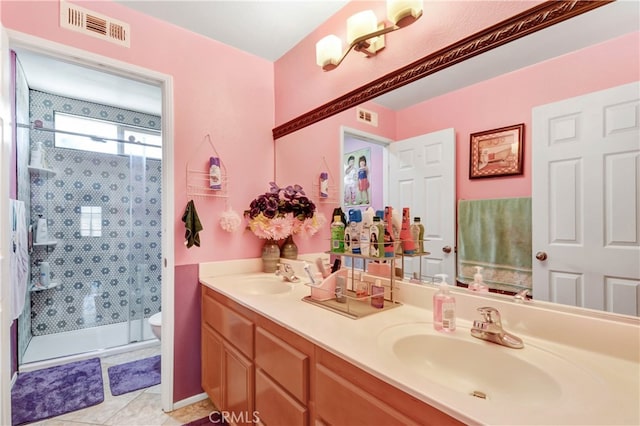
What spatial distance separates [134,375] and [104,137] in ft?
7.57

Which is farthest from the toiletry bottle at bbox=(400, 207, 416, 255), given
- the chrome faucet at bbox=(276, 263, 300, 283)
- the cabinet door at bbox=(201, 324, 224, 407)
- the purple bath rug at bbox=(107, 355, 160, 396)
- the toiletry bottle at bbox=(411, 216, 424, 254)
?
the purple bath rug at bbox=(107, 355, 160, 396)

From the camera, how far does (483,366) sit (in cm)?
87

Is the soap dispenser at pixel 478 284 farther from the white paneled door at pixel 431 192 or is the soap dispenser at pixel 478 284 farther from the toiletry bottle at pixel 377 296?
the toiletry bottle at pixel 377 296

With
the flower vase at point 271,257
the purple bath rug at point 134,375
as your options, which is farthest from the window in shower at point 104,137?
the purple bath rug at point 134,375

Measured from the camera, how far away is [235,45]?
82.0 inches

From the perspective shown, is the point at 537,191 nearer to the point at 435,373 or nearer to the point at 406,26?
the point at 435,373

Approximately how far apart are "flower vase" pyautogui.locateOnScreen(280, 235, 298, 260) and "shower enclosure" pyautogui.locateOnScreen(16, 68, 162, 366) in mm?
1938

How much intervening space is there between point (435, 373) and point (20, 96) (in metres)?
3.40

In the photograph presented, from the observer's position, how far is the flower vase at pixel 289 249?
2074 mm

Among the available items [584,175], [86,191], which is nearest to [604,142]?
[584,175]

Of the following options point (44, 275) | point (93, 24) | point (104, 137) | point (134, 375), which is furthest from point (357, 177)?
point (44, 275)

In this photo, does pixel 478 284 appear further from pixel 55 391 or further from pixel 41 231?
pixel 41 231

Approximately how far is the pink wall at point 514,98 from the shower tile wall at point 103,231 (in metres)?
3.13

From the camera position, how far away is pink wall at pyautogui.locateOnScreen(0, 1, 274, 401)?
1737 millimetres
